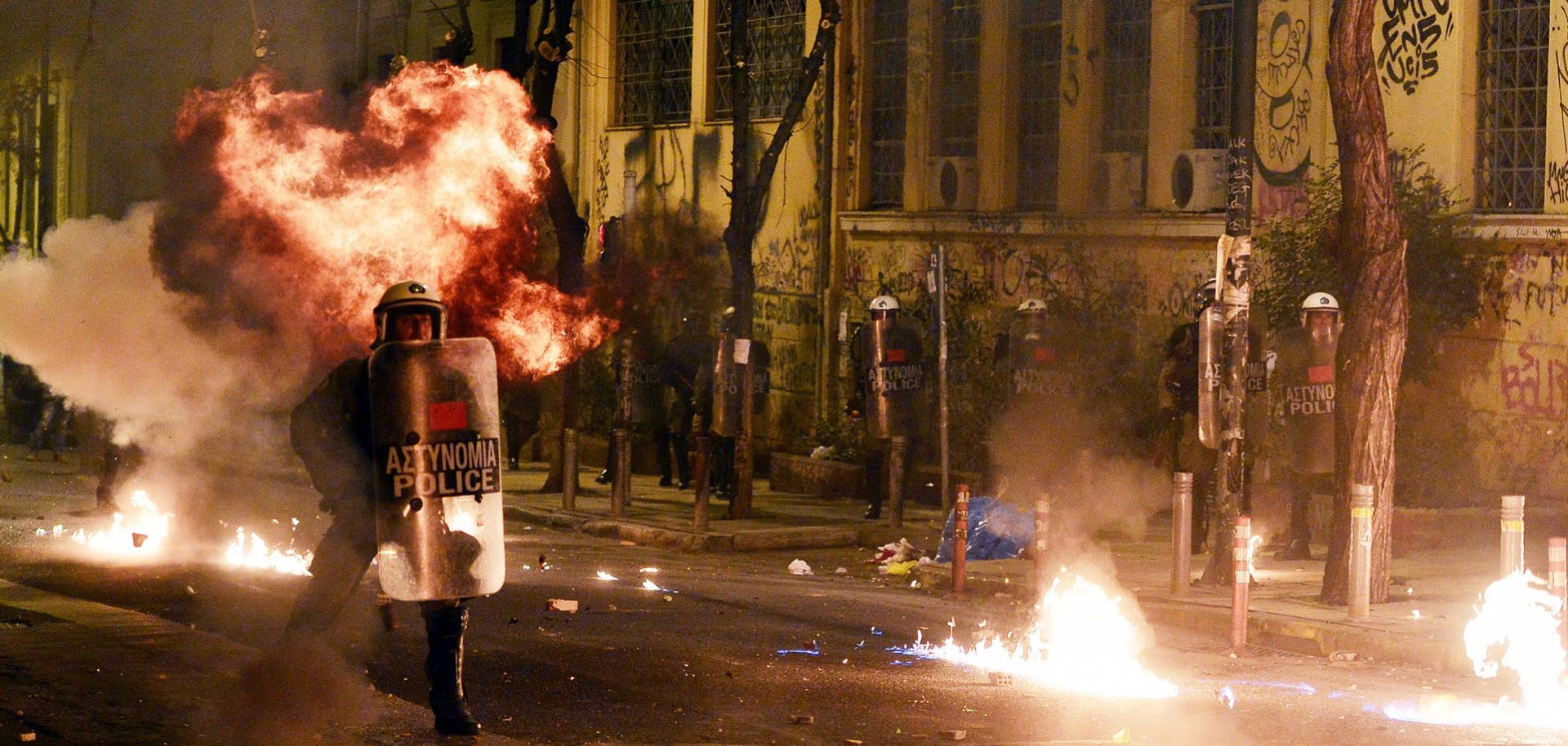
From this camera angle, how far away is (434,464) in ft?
25.0

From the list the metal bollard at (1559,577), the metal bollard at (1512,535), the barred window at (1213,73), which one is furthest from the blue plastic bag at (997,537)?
the barred window at (1213,73)

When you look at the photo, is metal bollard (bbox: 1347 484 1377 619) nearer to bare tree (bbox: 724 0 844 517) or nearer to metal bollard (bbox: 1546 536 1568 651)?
metal bollard (bbox: 1546 536 1568 651)

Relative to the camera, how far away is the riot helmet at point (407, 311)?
7641mm

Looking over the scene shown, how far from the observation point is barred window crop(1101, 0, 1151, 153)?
66.1 feet

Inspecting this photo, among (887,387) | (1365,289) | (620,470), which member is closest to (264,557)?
(620,470)

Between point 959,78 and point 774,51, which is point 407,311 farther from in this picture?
point 774,51

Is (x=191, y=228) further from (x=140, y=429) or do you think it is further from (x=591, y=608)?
(x=591, y=608)

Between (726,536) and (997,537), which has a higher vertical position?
(997,537)

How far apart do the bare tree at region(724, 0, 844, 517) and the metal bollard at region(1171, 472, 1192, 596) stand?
20.0 feet

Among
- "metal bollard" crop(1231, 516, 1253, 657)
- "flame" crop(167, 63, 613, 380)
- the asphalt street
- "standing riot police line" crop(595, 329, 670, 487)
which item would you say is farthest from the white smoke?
"metal bollard" crop(1231, 516, 1253, 657)

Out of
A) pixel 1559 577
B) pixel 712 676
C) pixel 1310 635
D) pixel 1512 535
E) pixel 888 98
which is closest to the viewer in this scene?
pixel 1559 577

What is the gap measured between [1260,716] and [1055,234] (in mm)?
11835

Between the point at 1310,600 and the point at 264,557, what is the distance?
722cm

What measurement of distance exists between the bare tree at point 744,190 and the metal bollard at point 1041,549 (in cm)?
547
